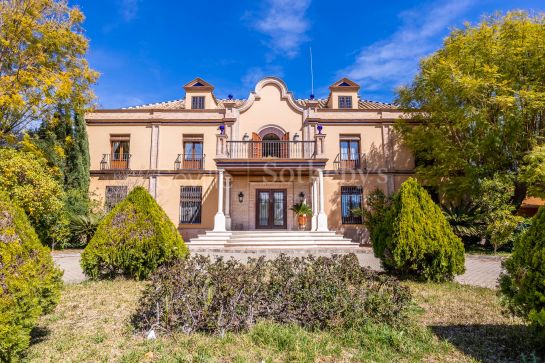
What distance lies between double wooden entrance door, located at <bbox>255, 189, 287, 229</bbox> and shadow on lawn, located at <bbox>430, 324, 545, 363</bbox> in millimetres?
13230

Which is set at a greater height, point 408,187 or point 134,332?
point 408,187

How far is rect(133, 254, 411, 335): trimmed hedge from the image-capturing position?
3719 millimetres

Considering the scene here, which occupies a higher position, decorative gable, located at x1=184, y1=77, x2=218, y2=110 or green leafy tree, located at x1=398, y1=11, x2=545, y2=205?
decorative gable, located at x1=184, y1=77, x2=218, y2=110

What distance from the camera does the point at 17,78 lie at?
12.6m

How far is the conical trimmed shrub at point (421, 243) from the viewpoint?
6.23 m

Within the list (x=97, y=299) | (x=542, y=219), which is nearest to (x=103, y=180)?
(x=97, y=299)

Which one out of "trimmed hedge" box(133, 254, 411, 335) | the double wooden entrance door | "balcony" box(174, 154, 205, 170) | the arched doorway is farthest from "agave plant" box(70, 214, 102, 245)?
"trimmed hedge" box(133, 254, 411, 335)

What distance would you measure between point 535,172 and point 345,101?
1013 centimetres

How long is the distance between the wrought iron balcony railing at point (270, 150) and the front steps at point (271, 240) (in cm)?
445

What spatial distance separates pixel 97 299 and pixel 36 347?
1883 millimetres

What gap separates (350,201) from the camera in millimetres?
17109

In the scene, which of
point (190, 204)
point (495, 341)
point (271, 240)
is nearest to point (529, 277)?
point (495, 341)

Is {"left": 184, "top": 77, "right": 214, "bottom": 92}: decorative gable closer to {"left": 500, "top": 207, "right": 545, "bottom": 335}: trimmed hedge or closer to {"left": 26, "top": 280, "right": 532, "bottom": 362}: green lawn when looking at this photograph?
{"left": 26, "top": 280, "right": 532, "bottom": 362}: green lawn

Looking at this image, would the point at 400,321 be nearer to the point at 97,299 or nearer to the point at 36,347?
the point at 36,347
